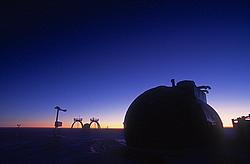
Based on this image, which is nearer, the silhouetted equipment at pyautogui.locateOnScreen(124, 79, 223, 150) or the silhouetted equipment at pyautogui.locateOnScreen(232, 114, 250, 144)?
the silhouetted equipment at pyautogui.locateOnScreen(124, 79, 223, 150)

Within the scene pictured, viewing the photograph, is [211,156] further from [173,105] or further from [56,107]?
[56,107]

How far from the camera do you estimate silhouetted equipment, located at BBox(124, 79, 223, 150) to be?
14.0 m

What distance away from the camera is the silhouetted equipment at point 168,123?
14016 millimetres

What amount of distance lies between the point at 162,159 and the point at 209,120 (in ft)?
20.2

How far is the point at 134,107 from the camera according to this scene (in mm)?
16656

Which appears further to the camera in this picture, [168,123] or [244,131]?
[244,131]

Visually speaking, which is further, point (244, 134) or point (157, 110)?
point (244, 134)

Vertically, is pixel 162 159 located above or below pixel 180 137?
below

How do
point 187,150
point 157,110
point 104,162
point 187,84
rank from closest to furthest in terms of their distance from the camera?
point 104,162 → point 187,150 → point 157,110 → point 187,84

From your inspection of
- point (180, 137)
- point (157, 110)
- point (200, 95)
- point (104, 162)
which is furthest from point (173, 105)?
point (200, 95)

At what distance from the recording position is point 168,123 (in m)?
14.1

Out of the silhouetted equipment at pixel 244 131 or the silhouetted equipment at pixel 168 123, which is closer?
the silhouetted equipment at pixel 168 123

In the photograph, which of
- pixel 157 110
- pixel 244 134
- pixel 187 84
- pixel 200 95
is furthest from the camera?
pixel 200 95

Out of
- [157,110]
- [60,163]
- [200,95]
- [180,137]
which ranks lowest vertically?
[60,163]
